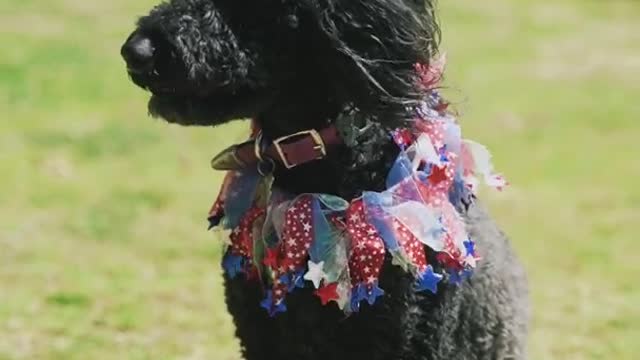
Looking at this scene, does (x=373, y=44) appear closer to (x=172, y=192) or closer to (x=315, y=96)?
(x=315, y=96)

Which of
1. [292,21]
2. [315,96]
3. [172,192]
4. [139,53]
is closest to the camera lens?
[139,53]

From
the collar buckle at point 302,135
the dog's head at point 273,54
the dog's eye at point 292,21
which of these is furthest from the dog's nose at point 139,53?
the collar buckle at point 302,135

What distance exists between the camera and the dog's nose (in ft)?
9.07

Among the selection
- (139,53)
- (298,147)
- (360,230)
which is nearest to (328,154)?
(298,147)

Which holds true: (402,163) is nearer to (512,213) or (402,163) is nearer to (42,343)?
(42,343)

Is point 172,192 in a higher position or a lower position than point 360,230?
higher

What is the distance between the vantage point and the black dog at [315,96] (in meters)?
2.83

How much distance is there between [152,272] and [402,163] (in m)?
2.50

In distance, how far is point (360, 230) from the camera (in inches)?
123

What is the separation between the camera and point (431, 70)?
3145 mm

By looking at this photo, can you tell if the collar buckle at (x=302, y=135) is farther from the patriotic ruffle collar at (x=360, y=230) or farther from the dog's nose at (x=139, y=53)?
the dog's nose at (x=139, y=53)

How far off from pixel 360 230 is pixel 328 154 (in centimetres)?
21

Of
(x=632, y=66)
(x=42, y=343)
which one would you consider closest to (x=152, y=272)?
(x=42, y=343)

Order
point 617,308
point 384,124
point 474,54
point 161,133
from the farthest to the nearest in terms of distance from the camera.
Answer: point 474,54 → point 161,133 → point 617,308 → point 384,124
